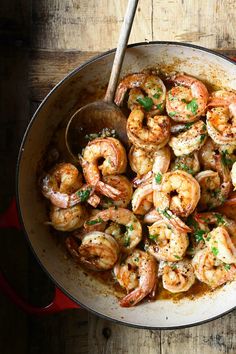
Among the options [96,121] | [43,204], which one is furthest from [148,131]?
[43,204]

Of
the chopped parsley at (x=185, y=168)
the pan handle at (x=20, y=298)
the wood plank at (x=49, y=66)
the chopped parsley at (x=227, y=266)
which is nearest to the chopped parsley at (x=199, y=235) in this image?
the chopped parsley at (x=227, y=266)

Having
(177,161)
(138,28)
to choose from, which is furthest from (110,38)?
→ (177,161)

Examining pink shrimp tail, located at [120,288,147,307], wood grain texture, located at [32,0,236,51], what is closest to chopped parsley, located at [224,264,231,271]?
pink shrimp tail, located at [120,288,147,307]

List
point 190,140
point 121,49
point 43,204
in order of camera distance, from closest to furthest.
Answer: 1. point 121,49
2. point 190,140
3. point 43,204

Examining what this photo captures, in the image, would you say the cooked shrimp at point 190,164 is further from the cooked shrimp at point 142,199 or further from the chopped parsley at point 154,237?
the chopped parsley at point 154,237

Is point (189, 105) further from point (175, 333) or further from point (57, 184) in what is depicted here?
point (175, 333)

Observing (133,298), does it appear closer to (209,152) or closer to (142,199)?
(142,199)
